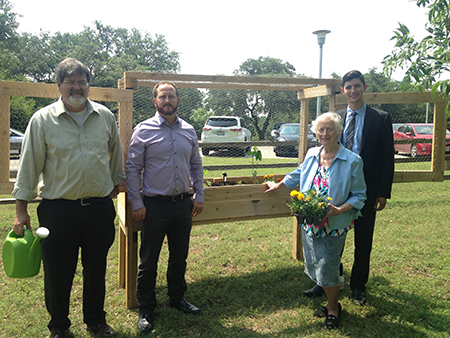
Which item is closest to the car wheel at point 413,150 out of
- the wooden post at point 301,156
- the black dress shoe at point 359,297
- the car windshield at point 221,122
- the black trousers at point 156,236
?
the wooden post at point 301,156

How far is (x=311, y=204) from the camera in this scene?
2.82 m

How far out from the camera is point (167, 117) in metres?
3.06

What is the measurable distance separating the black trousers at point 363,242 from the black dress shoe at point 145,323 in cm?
191

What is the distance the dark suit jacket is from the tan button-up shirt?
2262 millimetres

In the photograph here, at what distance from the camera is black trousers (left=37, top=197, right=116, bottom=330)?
8.51ft

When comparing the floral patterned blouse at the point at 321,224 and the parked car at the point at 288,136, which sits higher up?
the parked car at the point at 288,136

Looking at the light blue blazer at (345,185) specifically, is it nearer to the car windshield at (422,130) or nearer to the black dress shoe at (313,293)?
the black dress shoe at (313,293)

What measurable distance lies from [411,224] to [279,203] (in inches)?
124

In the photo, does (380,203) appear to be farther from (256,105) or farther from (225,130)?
(225,130)

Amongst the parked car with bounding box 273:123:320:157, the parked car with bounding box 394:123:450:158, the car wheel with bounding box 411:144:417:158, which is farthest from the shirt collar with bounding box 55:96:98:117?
the car wheel with bounding box 411:144:417:158

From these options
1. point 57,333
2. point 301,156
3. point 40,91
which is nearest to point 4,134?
point 40,91

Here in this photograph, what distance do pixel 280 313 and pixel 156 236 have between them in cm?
133

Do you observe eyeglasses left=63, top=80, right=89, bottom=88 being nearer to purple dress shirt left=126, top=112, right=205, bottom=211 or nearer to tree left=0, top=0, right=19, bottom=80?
purple dress shirt left=126, top=112, right=205, bottom=211

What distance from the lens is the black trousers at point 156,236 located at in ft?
9.89
